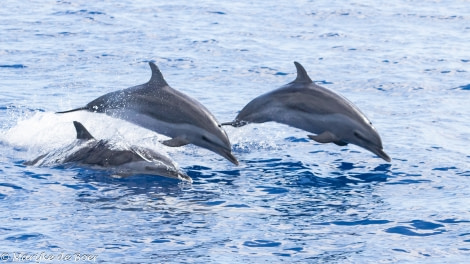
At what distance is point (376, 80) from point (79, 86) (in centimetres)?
670

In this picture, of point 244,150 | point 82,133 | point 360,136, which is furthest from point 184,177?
point 360,136

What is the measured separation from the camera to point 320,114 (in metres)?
13.4

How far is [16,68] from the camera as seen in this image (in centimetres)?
2183

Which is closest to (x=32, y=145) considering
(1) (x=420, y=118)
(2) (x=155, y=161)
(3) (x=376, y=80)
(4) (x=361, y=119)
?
(2) (x=155, y=161)

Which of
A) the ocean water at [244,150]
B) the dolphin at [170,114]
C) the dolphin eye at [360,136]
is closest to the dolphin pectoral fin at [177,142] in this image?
the dolphin at [170,114]

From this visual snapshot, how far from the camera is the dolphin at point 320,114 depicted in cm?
1334

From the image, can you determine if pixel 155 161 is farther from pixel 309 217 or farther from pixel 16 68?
pixel 16 68

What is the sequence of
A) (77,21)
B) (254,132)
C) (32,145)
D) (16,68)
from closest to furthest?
1. (32,145)
2. (254,132)
3. (16,68)
4. (77,21)

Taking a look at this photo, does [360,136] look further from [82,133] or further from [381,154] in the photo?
[82,133]

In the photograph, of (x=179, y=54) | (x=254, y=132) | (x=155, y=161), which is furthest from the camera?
(x=179, y=54)

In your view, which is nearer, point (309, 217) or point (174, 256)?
point (174, 256)

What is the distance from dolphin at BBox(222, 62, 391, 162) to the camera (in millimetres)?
13344

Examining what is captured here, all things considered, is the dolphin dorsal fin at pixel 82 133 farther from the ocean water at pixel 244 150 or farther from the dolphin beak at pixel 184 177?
the dolphin beak at pixel 184 177

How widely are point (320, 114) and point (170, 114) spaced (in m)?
2.20
